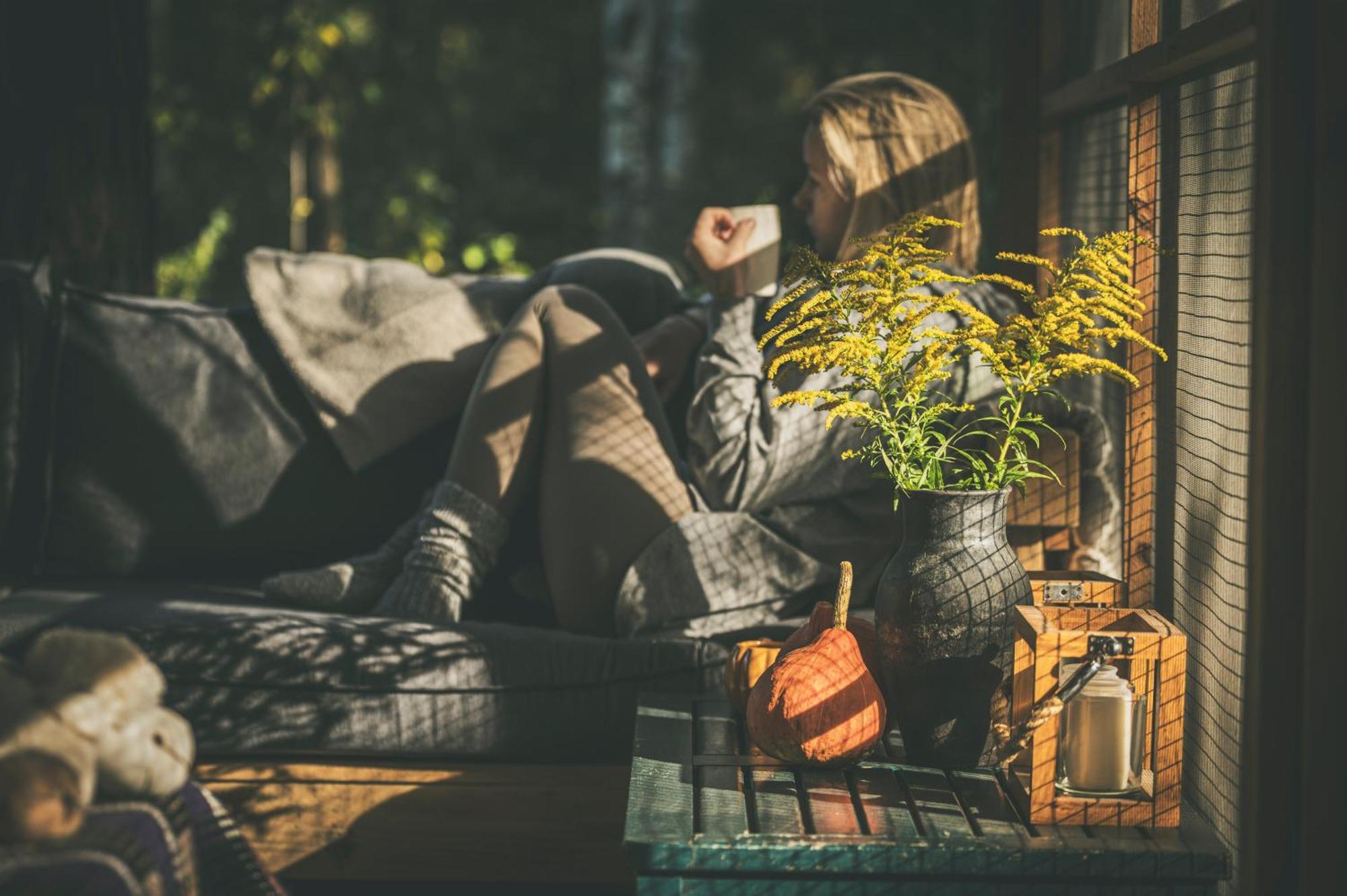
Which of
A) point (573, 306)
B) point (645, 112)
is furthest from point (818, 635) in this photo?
point (645, 112)

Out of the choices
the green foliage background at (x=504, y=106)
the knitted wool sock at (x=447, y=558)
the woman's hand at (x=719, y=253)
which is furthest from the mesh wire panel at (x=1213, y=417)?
the green foliage background at (x=504, y=106)

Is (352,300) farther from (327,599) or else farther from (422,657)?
(422,657)

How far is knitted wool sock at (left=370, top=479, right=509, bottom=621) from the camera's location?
2172mm

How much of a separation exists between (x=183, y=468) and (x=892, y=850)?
1608mm

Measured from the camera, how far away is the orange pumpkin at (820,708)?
1.50 meters

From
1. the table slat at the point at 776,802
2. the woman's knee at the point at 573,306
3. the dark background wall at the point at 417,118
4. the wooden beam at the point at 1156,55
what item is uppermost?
the dark background wall at the point at 417,118

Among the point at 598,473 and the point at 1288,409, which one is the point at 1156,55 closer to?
the point at 1288,409

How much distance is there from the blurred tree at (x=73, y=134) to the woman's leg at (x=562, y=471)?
1.29 m

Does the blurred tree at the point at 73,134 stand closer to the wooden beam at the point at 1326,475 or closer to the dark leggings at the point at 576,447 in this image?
the dark leggings at the point at 576,447

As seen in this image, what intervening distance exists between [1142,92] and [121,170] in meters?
2.29

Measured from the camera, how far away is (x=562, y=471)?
220 centimetres

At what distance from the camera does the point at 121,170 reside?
3182 millimetres

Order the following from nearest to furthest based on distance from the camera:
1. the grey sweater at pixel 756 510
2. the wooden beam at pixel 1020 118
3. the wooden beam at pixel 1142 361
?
the wooden beam at pixel 1142 361 < the grey sweater at pixel 756 510 < the wooden beam at pixel 1020 118

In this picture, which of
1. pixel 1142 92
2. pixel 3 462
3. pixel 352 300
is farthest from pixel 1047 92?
pixel 3 462
